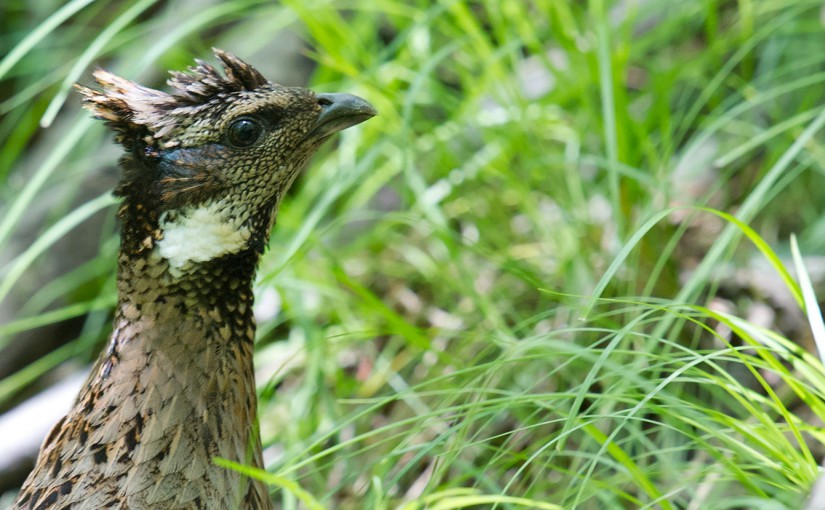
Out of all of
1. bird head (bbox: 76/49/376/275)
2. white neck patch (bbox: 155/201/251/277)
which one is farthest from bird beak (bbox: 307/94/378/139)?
white neck patch (bbox: 155/201/251/277)

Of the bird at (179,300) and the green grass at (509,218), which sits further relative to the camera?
the green grass at (509,218)

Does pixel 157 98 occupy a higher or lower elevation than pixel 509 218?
higher

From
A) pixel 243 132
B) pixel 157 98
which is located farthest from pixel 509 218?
pixel 157 98

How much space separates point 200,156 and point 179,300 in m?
0.28

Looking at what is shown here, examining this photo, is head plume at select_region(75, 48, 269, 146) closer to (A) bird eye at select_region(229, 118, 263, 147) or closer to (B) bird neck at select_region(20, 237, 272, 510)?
(A) bird eye at select_region(229, 118, 263, 147)

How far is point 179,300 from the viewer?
178cm

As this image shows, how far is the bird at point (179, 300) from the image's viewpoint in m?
1.73

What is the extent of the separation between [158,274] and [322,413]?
1.08 meters

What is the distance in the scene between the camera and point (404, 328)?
234cm

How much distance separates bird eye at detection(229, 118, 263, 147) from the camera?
1.80 meters

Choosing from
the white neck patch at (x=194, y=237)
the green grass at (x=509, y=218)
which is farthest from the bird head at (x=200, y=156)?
the green grass at (x=509, y=218)

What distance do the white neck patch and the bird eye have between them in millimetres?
134

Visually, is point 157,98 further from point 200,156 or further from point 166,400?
point 166,400

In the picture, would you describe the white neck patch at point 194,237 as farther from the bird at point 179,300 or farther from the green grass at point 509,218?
the green grass at point 509,218
